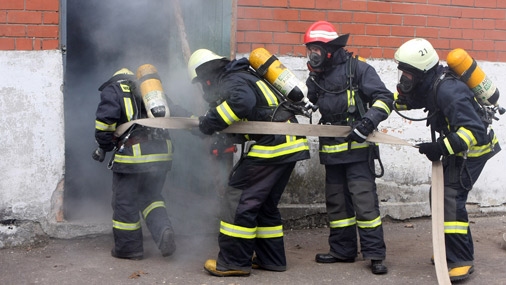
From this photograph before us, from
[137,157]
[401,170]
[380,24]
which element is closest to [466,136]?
[401,170]

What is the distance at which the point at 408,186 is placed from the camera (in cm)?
714

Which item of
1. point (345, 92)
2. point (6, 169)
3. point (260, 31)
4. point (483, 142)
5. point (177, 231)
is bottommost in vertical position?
point (177, 231)

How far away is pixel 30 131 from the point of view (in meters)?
6.01

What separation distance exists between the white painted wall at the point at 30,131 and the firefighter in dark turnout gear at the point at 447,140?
2961mm

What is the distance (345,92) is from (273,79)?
650 millimetres

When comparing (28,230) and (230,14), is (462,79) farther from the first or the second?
(28,230)

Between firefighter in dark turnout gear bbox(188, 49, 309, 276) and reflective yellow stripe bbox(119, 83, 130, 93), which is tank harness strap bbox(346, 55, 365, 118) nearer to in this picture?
firefighter in dark turnout gear bbox(188, 49, 309, 276)

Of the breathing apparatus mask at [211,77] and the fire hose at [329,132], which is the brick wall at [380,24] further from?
the fire hose at [329,132]

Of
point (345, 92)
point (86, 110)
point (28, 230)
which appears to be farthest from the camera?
point (86, 110)

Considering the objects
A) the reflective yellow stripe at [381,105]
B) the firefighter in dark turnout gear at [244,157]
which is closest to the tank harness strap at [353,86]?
the reflective yellow stripe at [381,105]

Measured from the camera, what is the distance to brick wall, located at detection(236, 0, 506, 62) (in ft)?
21.7

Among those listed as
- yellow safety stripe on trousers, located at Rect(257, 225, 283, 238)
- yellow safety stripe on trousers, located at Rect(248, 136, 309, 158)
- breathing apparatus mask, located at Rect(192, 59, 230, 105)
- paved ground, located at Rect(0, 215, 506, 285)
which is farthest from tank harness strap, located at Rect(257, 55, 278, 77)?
paved ground, located at Rect(0, 215, 506, 285)

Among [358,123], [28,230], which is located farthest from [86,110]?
[358,123]

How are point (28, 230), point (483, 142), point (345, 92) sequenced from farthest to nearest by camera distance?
1. point (28, 230)
2. point (345, 92)
3. point (483, 142)
